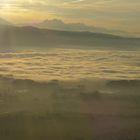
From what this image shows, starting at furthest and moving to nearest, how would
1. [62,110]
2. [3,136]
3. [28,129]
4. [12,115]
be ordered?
1. [62,110]
2. [12,115]
3. [28,129]
4. [3,136]

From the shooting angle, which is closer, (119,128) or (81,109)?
(119,128)

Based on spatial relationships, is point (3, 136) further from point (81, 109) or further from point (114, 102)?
point (114, 102)

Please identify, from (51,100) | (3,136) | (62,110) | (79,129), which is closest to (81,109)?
(62,110)

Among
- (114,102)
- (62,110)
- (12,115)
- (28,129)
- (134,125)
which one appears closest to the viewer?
(28,129)

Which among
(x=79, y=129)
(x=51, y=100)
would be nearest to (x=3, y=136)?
(x=79, y=129)

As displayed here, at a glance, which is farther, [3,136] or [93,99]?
[93,99]

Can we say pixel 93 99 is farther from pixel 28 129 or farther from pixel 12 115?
pixel 28 129
